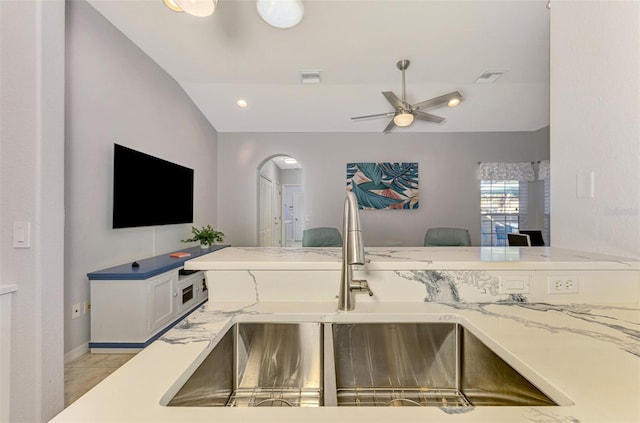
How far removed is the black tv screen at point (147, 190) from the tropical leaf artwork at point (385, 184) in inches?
106

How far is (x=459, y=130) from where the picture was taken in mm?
5027

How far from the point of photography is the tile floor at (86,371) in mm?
1848

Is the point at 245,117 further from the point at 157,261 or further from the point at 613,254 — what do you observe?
the point at 613,254

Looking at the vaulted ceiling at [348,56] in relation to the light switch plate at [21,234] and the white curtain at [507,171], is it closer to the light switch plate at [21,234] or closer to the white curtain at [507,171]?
the white curtain at [507,171]

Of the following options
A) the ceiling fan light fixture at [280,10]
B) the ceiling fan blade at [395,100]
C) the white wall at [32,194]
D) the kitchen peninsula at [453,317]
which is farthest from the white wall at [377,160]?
the kitchen peninsula at [453,317]

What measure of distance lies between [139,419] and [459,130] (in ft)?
18.3

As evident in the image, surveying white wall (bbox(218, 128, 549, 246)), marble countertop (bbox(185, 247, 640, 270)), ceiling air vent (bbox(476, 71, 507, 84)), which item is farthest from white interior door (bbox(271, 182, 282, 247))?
marble countertop (bbox(185, 247, 640, 270))

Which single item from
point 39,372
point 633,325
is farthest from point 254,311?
point 39,372

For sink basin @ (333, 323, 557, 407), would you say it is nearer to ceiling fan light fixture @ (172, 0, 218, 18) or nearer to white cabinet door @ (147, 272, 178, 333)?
ceiling fan light fixture @ (172, 0, 218, 18)

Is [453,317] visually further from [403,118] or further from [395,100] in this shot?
[395,100]

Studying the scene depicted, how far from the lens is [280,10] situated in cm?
202

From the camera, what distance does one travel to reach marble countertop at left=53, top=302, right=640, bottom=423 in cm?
47

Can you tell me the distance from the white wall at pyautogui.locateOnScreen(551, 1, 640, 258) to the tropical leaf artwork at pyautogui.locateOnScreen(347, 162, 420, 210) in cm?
351

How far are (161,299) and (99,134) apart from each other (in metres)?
1.50
